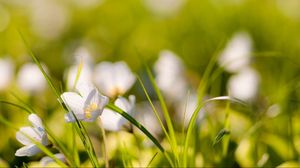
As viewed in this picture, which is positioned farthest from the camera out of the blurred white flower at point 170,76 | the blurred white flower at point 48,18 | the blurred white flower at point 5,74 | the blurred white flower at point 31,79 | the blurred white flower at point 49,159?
the blurred white flower at point 48,18

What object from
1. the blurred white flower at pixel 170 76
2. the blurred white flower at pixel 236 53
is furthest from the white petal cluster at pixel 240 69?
the blurred white flower at pixel 170 76

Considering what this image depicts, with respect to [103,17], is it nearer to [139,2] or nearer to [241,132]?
Result: [139,2]

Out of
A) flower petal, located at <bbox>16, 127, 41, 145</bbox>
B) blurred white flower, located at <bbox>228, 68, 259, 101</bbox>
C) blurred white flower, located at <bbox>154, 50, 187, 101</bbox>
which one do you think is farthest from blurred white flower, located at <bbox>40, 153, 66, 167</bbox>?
blurred white flower, located at <bbox>228, 68, 259, 101</bbox>

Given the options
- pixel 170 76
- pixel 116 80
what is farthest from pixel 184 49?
pixel 116 80

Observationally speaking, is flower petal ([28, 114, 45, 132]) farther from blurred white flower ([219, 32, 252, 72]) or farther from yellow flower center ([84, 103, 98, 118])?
blurred white flower ([219, 32, 252, 72])

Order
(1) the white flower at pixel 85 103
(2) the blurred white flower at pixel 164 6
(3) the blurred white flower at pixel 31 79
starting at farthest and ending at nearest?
(2) the blurred white flower at pixel 164 6
(3) the blurred white flower at pixel 31 79
(1) the white flower at pixel 85 103

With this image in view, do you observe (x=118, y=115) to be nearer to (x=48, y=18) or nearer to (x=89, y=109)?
(x=89, y=109)

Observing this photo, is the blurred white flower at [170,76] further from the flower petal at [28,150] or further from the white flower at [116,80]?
the flower petal at [28,150]
